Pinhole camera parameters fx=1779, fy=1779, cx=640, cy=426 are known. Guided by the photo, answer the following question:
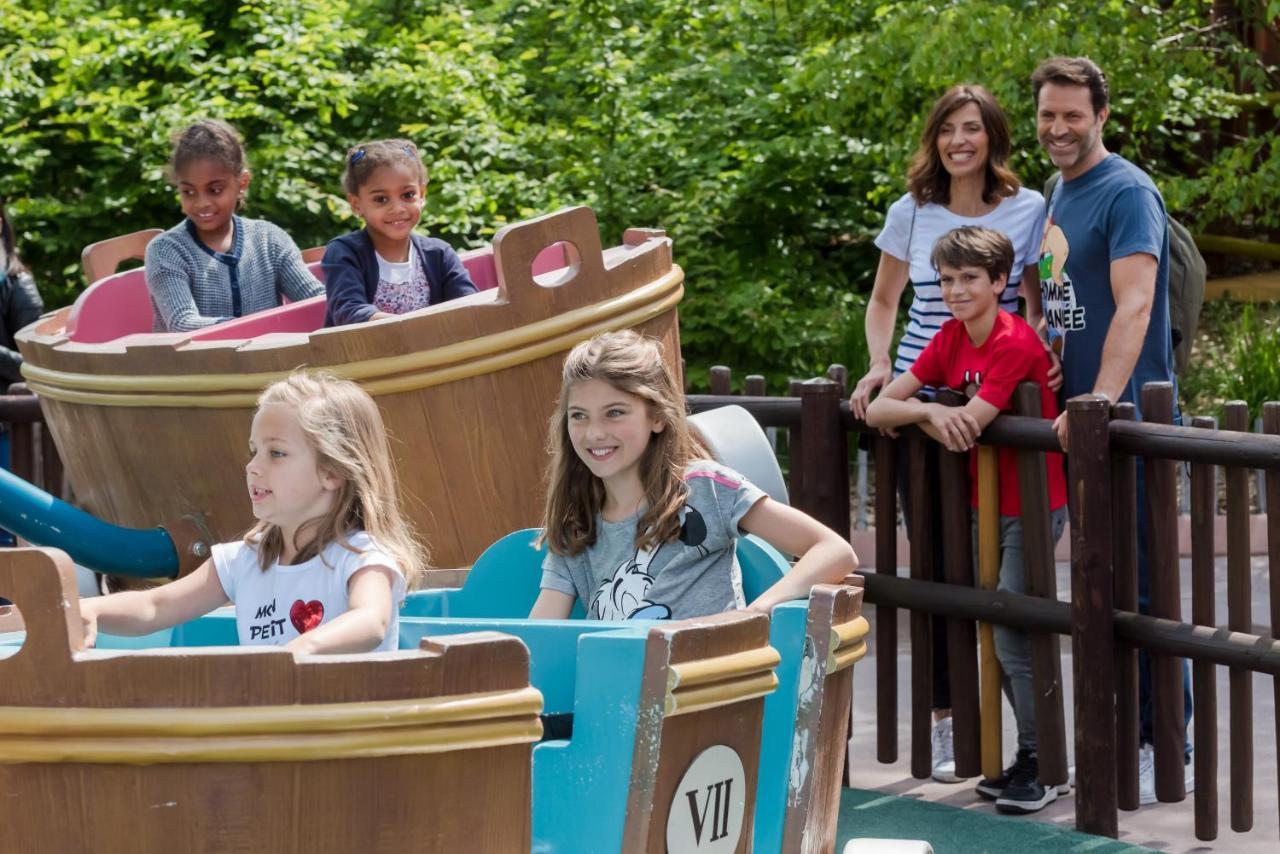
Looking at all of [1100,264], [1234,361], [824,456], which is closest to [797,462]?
[824,456]

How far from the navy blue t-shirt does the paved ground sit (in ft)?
3.15

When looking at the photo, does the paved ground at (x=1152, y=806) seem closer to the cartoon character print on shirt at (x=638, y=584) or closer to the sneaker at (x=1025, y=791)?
the sneaker at (x=1025, y=791)

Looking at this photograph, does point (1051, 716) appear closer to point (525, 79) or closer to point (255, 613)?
point (255, 613)

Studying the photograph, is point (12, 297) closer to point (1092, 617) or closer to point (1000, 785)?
point (1000, 785)

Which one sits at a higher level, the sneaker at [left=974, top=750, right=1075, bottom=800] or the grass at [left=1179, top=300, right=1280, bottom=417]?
the grass at [left=1179, top=300, right=1280, bottom=417]

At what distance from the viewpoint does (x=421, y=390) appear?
374 cm

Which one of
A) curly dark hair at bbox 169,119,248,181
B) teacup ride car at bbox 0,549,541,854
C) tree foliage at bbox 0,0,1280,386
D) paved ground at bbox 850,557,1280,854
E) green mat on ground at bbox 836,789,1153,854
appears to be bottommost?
paved ground at bbox 850,557,1280,854

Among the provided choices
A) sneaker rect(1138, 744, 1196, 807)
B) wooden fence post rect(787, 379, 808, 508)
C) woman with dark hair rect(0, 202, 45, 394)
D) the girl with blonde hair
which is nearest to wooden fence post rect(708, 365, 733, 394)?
wooden fence post rect(787, 379, 808, 508)

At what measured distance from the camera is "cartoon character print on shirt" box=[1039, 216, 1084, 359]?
4.07 m

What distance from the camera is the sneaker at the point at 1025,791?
13.3 feet


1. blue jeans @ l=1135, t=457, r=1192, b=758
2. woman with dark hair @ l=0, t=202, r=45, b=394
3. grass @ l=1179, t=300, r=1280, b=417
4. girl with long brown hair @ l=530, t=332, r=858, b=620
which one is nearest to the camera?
girl with long brown hair @ l=530, t=332, r=858, b=620

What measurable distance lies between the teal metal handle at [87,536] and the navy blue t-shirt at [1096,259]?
209cm

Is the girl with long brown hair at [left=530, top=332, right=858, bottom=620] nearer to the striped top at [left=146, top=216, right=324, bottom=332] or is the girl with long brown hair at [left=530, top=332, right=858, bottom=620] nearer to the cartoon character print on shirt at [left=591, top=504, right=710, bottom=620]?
the cartoon character print on shirt at [left=591, top=504, right=710, bottom=620]

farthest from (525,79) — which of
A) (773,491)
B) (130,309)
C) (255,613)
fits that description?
(255,613)
